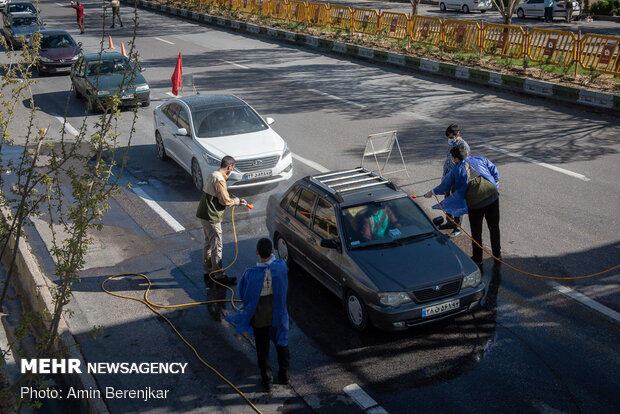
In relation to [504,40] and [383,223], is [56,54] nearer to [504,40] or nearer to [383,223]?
[504,40]

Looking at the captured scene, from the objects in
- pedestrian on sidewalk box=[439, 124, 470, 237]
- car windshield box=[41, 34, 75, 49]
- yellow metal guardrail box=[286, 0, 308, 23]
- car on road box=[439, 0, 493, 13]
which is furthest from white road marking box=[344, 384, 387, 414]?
car on road box=[439, 0, 493, 13]

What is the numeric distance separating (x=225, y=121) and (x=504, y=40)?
1341 cm

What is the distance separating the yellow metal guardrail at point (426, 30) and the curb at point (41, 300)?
18.9m

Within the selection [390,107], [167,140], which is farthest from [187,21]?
[167,140]

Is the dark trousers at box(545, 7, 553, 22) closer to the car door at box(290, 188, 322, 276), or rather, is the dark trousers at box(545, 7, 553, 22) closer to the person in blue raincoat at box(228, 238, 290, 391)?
the car door at box(290, 188, 322, 276)

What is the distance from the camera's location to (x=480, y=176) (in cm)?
884

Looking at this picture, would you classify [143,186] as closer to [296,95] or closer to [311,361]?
[311,361]

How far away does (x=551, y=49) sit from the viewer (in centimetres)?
2039

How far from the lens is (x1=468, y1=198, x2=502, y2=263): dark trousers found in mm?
8906

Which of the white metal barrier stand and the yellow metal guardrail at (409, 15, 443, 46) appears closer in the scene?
the white metal barrier stand

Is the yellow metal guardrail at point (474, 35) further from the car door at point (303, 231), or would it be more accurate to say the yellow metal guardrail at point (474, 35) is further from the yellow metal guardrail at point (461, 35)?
the car door at point (303, 231)

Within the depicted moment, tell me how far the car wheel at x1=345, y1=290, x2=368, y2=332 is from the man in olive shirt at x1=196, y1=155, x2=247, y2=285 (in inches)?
77.6

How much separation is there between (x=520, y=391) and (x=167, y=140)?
9.67 metres

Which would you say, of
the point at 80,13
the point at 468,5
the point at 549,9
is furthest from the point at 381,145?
the point at 468,5
